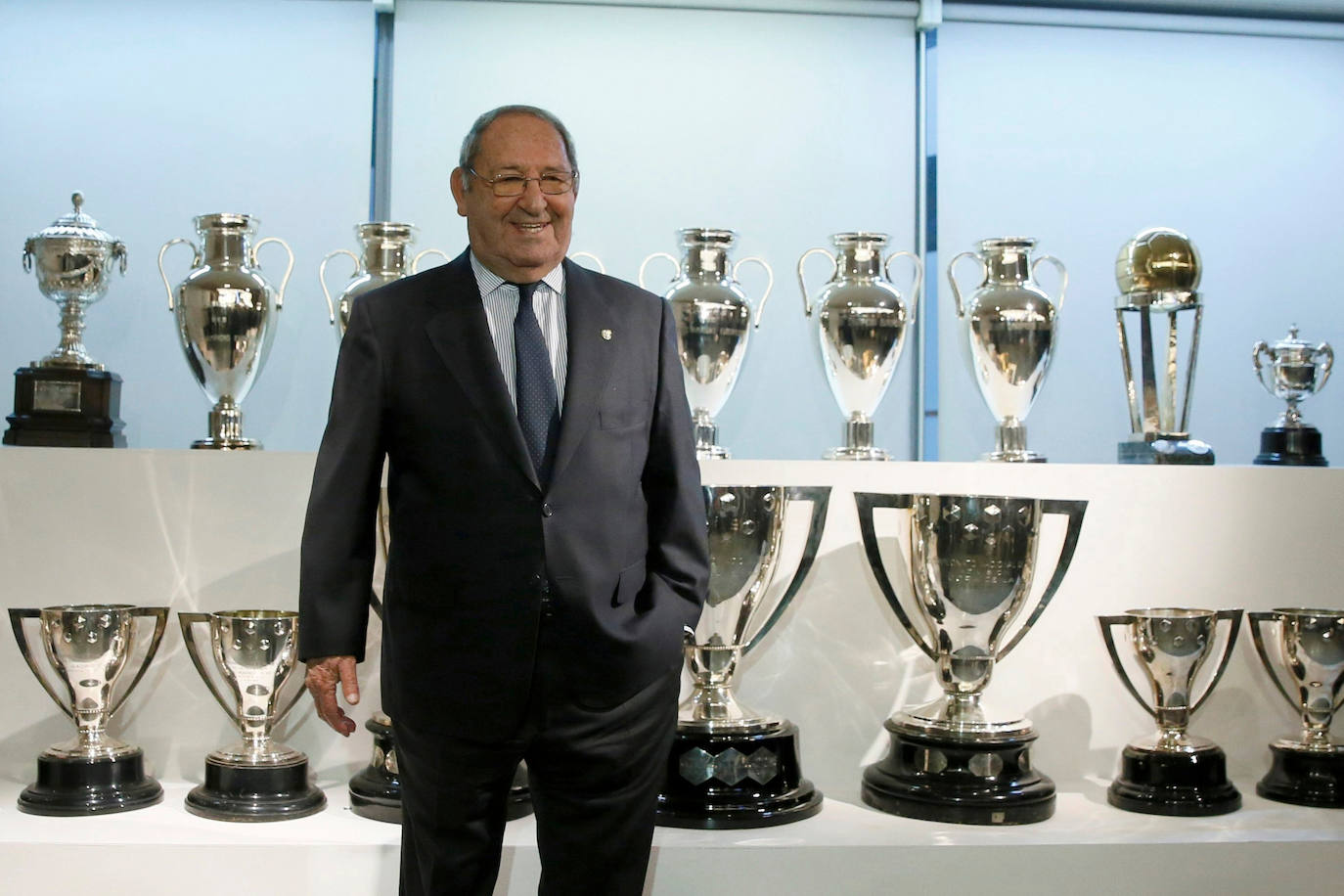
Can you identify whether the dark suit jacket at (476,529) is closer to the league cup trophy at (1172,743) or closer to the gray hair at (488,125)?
the gray hair at (488,125)

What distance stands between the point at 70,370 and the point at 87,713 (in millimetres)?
751

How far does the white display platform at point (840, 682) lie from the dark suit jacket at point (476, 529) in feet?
1.88

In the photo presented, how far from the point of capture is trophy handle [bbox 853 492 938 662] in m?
2.18

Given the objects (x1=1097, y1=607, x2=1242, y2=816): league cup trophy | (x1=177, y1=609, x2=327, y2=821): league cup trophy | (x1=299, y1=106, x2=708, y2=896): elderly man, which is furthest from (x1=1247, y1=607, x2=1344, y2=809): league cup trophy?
(x1=177, y1=609, x2=327, y2=821): league cup trophy

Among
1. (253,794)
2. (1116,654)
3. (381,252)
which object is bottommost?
(253,794)

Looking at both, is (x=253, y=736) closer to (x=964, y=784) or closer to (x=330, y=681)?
(x=330, y=681)

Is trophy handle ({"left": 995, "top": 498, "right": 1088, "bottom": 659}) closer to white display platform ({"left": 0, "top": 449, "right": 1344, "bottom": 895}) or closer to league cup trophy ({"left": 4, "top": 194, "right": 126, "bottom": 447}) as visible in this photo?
white display platform ({"left": 0, "top": 449, "right": 1344, "bottom": 895})

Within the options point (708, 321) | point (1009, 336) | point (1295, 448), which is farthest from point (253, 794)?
point (1295, 448)

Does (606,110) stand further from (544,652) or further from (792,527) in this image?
(544,652)

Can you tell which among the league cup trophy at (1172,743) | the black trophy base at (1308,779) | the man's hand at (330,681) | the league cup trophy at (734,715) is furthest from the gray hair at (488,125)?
the black trophy base at (1308,779)

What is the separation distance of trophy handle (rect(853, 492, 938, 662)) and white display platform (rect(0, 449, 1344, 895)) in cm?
9

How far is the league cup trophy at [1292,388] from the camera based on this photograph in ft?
9.19

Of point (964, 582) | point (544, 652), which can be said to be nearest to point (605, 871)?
point (544, 652)

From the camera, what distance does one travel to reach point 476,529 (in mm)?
1452
